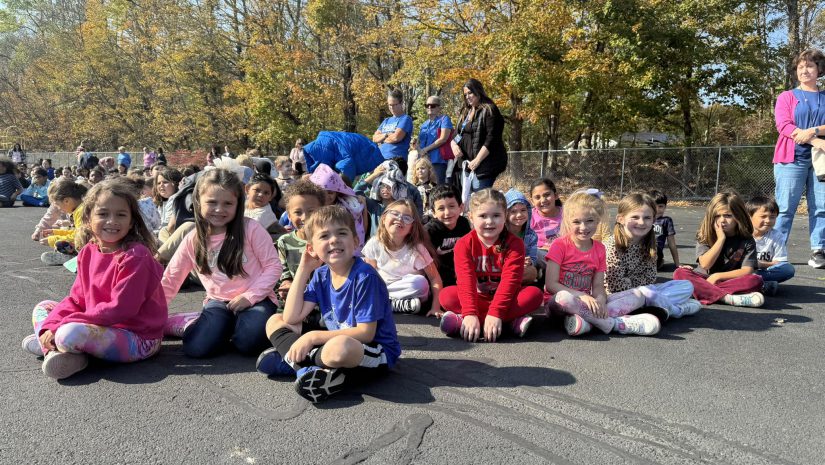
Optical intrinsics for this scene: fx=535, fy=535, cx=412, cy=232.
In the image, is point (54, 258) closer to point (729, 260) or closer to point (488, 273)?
point (488, 273)

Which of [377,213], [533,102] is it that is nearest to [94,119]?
[533,102]

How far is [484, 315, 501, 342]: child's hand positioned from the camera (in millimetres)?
3490

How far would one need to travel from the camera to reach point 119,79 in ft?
104

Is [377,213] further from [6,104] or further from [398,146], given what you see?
[6,104]

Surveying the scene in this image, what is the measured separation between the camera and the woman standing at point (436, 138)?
25.0 ft

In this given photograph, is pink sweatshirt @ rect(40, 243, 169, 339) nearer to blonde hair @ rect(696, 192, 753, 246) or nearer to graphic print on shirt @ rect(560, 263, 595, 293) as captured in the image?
graphic print on shirt @ rect(560, 263, 595, 293)

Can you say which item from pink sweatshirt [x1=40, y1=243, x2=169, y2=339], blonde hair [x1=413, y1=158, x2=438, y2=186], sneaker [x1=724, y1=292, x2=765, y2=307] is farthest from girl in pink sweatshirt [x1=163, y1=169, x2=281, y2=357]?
sneaker [x1=724, y1=292, x2=765, y2=307]

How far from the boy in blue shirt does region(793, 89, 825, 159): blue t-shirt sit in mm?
5021

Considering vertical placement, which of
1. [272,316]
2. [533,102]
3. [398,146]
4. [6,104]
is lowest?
[272,316]

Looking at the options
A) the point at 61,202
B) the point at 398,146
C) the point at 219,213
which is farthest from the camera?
the point at 398,146

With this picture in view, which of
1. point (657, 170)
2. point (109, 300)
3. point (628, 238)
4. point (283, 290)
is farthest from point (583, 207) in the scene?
point (657, 170)

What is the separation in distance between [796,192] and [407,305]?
431cm

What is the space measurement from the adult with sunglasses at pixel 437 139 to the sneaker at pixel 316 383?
532 centimetres

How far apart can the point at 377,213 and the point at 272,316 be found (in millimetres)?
2661
